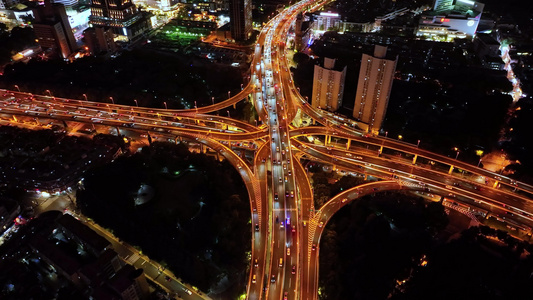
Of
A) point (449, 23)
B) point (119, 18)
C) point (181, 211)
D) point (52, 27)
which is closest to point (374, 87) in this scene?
point (181, 211)

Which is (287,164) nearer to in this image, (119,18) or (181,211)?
(181,211)

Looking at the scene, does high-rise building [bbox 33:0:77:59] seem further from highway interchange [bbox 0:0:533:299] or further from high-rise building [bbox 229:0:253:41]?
high-rise building [bbox 229:0:253:41]

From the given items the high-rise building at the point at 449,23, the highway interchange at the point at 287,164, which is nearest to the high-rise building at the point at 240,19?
the highway interchange at the point at 287,164

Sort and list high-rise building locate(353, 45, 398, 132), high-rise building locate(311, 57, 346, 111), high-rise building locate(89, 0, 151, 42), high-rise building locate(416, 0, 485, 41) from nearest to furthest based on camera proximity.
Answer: high-rise building locate(353, 45, 398, 132), high-rise building locate(311, 57, 346, 111), high-rise building locate(416, 0, 485, 41), high-rise building locate(89, 0, 151, 42)

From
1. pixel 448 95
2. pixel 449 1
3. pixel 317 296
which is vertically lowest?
pixel 317 296

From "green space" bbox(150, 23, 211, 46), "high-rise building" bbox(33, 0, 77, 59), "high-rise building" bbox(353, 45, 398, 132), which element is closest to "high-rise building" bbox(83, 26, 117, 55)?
"high-rise building" bbox(33, 0, 77, 59)

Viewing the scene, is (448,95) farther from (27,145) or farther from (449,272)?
(27,145)

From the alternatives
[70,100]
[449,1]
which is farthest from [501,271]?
[449,1]
